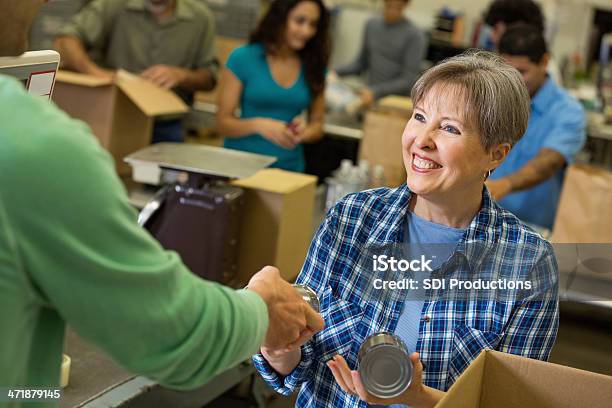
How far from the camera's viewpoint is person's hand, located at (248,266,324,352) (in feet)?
4.32

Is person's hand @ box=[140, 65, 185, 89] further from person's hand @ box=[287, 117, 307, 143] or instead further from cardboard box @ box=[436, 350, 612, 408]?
cardboard box @ box=[436, 350, 612, 408]

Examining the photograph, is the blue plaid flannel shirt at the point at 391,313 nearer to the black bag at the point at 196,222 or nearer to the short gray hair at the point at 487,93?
the short gray hair at the point at 487,93

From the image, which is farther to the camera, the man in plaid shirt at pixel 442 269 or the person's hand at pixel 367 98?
the person's hand at pixel 367 98

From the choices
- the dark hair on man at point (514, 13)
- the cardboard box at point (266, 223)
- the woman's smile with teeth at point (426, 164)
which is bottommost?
the cardboard box at point (266, 223)

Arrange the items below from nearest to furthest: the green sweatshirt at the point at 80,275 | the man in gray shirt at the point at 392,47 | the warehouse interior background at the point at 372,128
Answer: the green sweatshirt at the point at 80,275, the warehouse interior background at the point at 372,128, the man in gray shirt at the point at 392,47

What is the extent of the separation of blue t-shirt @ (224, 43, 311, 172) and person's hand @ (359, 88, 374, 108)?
129 centimetres

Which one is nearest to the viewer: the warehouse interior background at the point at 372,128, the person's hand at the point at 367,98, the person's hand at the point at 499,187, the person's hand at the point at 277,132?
the warehouse interior background at the point at 372,128

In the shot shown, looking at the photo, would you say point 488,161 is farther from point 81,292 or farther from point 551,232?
point 551,232

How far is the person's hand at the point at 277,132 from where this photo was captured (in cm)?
363

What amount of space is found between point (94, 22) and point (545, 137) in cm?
210

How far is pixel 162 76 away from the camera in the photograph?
3848 mm

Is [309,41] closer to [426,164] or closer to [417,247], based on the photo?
[426,164]

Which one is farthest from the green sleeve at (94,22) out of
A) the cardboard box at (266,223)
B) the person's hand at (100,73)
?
the cardboard box at (266,223)

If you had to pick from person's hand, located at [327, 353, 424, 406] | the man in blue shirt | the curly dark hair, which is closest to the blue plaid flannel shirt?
person's hand, located at [327, 353, 424, 406]
